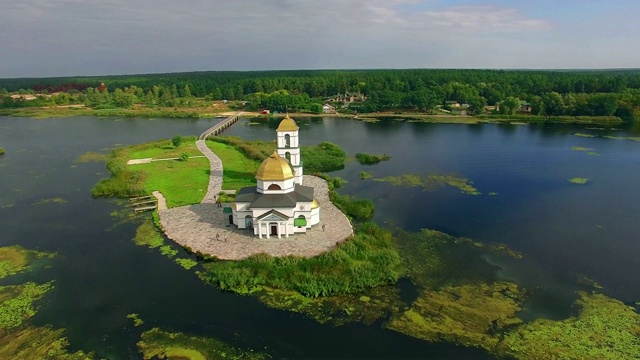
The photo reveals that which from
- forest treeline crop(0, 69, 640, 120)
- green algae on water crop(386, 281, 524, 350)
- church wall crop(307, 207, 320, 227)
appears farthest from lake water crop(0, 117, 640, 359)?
forest treeline crop(0, 69, 640, 120)

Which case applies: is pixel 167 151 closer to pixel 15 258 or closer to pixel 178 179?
pixel 178 179

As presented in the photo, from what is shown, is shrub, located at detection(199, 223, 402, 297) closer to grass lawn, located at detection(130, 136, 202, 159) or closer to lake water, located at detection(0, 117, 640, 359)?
lake water, located at detection(0, 117, 640, 359)

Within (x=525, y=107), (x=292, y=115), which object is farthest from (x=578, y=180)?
(x=292, y=115)

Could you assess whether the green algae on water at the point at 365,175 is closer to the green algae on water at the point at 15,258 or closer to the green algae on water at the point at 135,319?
the green algae on water at the point at 135,319

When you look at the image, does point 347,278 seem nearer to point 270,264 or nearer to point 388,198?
point 270,264

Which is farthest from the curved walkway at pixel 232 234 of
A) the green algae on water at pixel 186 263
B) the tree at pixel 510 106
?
the tree at pixel 510 106

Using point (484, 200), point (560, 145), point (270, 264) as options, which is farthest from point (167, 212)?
point (560, 145)

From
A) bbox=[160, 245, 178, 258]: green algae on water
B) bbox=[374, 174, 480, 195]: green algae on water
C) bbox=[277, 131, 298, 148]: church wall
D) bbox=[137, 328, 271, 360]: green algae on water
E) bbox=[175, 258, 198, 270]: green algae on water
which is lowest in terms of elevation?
bbox=[137, 328, 271, 360]: green algae on water
